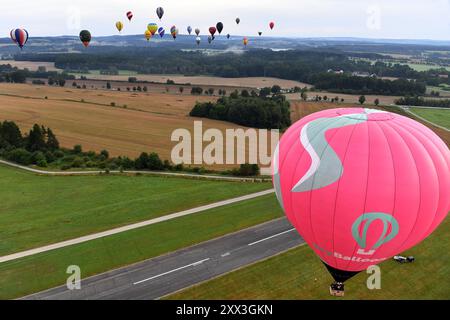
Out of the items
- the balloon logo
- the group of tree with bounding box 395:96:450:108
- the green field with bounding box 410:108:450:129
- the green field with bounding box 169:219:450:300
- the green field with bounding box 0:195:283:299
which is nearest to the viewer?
the balloon logo

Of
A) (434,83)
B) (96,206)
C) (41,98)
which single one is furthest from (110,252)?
(434,83)

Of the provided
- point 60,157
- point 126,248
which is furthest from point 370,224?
point 60,157

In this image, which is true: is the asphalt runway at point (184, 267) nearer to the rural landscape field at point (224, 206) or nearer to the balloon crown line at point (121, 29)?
the rural landscape field at point (224, 206)

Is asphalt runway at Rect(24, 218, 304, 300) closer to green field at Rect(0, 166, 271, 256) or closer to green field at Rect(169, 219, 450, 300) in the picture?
green field at Rect(169, 219, 450, 300)

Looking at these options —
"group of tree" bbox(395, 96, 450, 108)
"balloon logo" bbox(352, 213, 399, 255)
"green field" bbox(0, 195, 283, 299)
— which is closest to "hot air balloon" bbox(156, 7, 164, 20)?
"green field" bbox(0, 195, 283, 299)

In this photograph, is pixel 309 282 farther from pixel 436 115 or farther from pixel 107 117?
pixel 436 115
